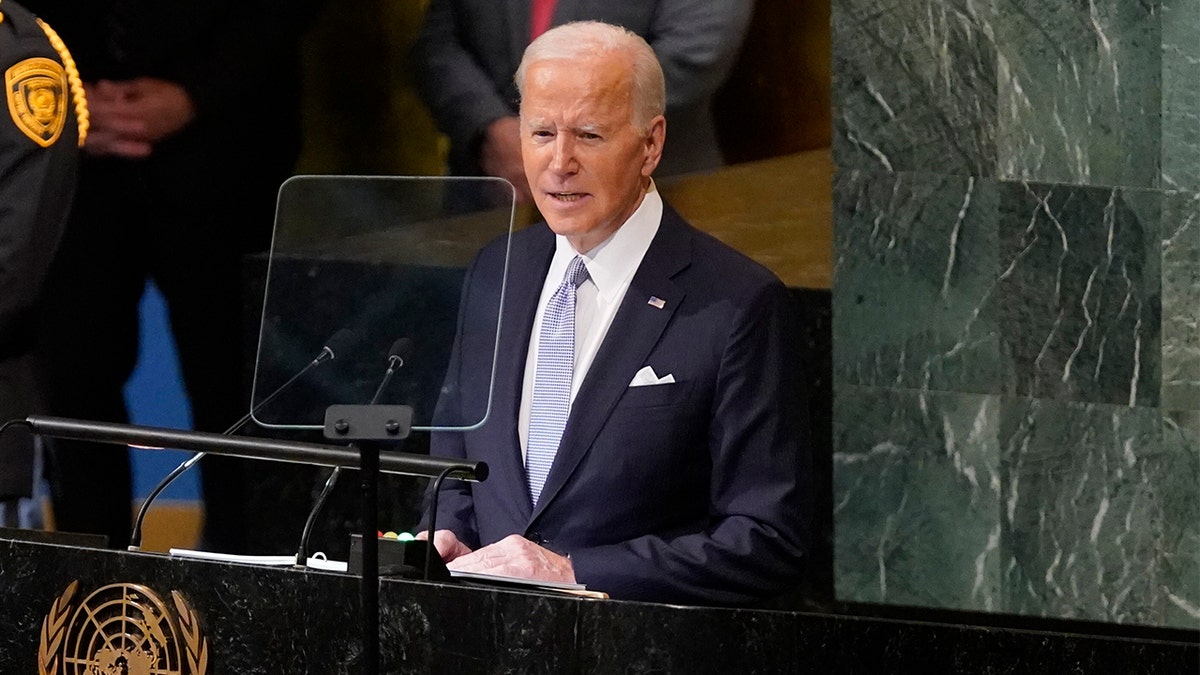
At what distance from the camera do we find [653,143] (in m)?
3.84

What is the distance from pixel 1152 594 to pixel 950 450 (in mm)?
610

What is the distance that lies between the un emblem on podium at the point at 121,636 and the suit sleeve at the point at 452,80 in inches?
93.2

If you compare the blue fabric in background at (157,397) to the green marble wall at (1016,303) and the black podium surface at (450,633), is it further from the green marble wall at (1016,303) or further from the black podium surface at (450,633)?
the black podium surface at (450,633)

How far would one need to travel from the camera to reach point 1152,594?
4301 mm

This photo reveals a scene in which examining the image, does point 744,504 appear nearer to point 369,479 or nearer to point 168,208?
point 369,479

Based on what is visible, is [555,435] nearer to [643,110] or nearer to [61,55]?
[643,110]

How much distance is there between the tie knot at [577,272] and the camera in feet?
12.3

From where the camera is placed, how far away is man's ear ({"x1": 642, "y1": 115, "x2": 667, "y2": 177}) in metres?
3.82

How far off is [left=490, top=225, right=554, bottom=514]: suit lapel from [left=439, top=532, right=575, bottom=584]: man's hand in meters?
0.36

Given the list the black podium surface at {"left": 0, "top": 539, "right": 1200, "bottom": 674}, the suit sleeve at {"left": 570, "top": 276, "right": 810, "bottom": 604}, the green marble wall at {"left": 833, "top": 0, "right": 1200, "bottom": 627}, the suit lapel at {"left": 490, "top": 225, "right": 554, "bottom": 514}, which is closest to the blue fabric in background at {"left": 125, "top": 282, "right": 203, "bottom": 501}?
the suit lapel at {"left": 490, "top": 225, "right": 554, "bottom": 514}

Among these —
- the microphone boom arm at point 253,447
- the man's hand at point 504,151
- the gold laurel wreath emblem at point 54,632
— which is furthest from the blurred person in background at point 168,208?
the gold laurel wreath emblem at point 54,632

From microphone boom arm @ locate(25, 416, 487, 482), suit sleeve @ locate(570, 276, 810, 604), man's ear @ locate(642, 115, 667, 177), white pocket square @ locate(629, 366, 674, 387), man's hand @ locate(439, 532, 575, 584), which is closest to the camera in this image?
microphone boom arm @ locate(25, 416, 487, 482)

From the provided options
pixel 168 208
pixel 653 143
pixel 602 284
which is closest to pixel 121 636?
pixel 602 284

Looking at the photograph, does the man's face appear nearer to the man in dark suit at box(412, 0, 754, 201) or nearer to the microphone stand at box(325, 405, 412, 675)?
the man in dark suit at box(412, 0, 754, 201)
